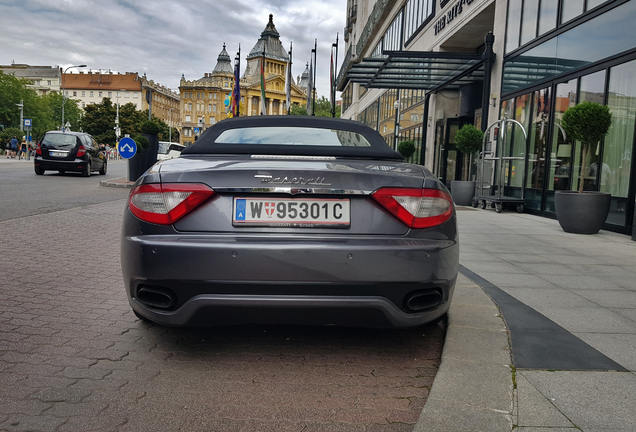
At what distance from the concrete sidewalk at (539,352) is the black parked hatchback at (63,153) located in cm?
1955

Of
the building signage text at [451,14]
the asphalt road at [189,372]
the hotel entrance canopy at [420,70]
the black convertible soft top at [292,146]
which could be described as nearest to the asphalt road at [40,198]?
the asphalt road at [189,372]

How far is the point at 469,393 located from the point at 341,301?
716 millimetres

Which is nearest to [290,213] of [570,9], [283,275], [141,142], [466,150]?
[283,275]

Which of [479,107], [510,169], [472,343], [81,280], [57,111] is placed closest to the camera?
[472,343]

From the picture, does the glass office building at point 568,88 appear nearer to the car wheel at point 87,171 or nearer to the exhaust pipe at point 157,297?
the exhaust pipe at point 157,297

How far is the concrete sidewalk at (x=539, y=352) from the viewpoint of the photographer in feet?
8.07

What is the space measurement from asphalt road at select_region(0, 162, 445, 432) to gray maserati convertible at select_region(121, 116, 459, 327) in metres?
0.29

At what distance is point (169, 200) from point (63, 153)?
70.0 ft

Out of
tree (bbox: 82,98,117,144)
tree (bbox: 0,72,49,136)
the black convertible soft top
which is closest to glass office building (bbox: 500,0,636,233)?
the black convertible soft top

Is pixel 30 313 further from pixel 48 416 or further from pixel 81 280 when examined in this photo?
pixel 48 416

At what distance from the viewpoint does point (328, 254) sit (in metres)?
2.83

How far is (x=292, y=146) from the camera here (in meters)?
3.85

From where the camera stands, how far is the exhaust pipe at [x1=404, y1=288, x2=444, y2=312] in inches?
119

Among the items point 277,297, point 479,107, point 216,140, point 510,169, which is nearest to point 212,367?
point 277,297
